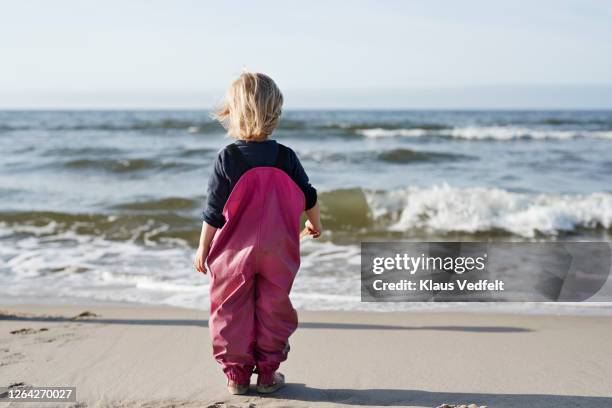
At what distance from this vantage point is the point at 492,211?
9.08 metres

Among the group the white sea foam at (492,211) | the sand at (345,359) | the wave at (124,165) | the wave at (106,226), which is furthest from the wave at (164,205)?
the sand at (345,359)

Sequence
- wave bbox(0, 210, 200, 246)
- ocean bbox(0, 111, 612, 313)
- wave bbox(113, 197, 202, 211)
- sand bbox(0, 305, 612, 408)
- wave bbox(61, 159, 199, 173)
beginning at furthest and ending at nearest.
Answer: wave bbox(61, 159, 199, 173) < wave bbox(113, 197, 202, 211) < wave bbox(0, 210, 200, 246) < ocean bbox(0, 111, 612, 313) < sand bbox(0, 305, 612, 408)

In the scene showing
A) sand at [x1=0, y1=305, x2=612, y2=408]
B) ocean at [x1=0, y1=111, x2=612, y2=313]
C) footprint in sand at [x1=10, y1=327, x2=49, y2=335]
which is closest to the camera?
sand at [x1=0, y1=305, x2=612, y2=408]

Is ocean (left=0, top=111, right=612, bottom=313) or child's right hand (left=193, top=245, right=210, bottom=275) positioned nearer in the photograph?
child's right hand (left=193, top=245, right=210, bottom=275)

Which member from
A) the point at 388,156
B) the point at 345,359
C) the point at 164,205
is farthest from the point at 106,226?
the point at 388,156

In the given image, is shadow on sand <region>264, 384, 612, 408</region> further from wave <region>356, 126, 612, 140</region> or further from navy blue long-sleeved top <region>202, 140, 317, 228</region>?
wave <region>356, 126, 612, 140</region>

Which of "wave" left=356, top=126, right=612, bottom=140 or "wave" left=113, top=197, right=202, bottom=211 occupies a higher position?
"wave" left=356, top=126, right=612, bottom=140

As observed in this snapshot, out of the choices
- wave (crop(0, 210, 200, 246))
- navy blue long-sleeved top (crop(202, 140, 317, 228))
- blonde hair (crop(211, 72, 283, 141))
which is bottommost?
wave (crop(0, 210, 200, 246))

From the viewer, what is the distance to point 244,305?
9.30 ft

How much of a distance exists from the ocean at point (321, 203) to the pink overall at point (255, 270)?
1.94 meters

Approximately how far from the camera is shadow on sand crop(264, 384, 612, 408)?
9.27 ft

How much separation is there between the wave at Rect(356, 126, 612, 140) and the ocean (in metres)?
2.33

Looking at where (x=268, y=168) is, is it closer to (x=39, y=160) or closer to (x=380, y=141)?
(x=39, y=160)

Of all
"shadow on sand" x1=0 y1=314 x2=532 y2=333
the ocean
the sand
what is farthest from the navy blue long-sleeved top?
the ocean
